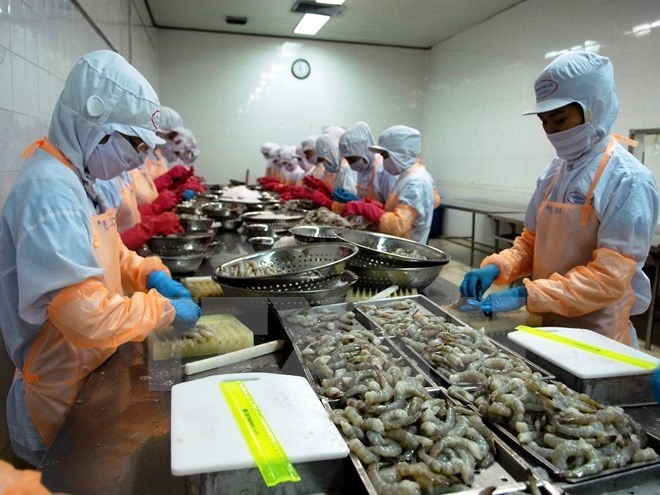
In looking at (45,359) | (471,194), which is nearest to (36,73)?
(45,359)

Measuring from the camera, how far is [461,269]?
816 centimetres

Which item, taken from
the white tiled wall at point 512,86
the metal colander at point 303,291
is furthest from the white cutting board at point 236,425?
the white tiled wall at point 512,86

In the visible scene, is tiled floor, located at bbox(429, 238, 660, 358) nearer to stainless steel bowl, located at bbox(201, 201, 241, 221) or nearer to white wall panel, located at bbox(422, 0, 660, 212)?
white wall panel, located at bbox(422, 0, 660, 212)

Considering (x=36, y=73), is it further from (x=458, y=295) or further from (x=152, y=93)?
(x=458, y=295)

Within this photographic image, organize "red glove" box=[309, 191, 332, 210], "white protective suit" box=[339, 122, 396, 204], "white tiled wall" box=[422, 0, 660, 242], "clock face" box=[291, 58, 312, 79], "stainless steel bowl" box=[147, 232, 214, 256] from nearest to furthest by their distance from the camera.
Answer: "stainless steel bowl" box=[147, 232, 214, 256], "white protective suit" box=[339, 122, 396, 204], "red glove" box=[309, 191, 332, 210], "white tiled wall" box=[422, 0, 660, 242], "clock face" box=[291, 58, 312, 79]

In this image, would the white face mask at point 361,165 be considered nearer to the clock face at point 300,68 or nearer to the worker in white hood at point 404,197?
the worker in white hood at point 404,197

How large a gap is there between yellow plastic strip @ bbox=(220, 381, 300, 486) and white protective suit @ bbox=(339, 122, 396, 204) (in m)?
4.48

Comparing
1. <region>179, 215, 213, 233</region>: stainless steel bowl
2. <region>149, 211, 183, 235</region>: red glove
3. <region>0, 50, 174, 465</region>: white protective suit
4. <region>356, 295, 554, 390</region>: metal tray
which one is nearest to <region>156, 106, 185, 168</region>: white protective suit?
<region>179, 215, 213, 233</region>: stainless steel bowl

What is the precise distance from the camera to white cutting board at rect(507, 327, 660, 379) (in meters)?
1.39

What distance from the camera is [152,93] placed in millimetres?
1849

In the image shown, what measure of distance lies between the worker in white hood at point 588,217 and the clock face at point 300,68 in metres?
10.2

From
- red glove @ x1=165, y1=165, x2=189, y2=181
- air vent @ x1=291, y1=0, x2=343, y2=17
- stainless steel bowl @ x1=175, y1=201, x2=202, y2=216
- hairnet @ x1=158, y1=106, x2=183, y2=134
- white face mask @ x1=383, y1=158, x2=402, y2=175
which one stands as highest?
air vent @ x1=291, y1=0, x2=343, y2=17

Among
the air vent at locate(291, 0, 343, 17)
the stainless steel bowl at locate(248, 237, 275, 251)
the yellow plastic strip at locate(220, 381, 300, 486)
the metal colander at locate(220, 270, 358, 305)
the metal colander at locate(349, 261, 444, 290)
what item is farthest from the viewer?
the air vent at locate(291, 0, 343, 17)

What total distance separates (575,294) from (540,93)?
36.7 inches
